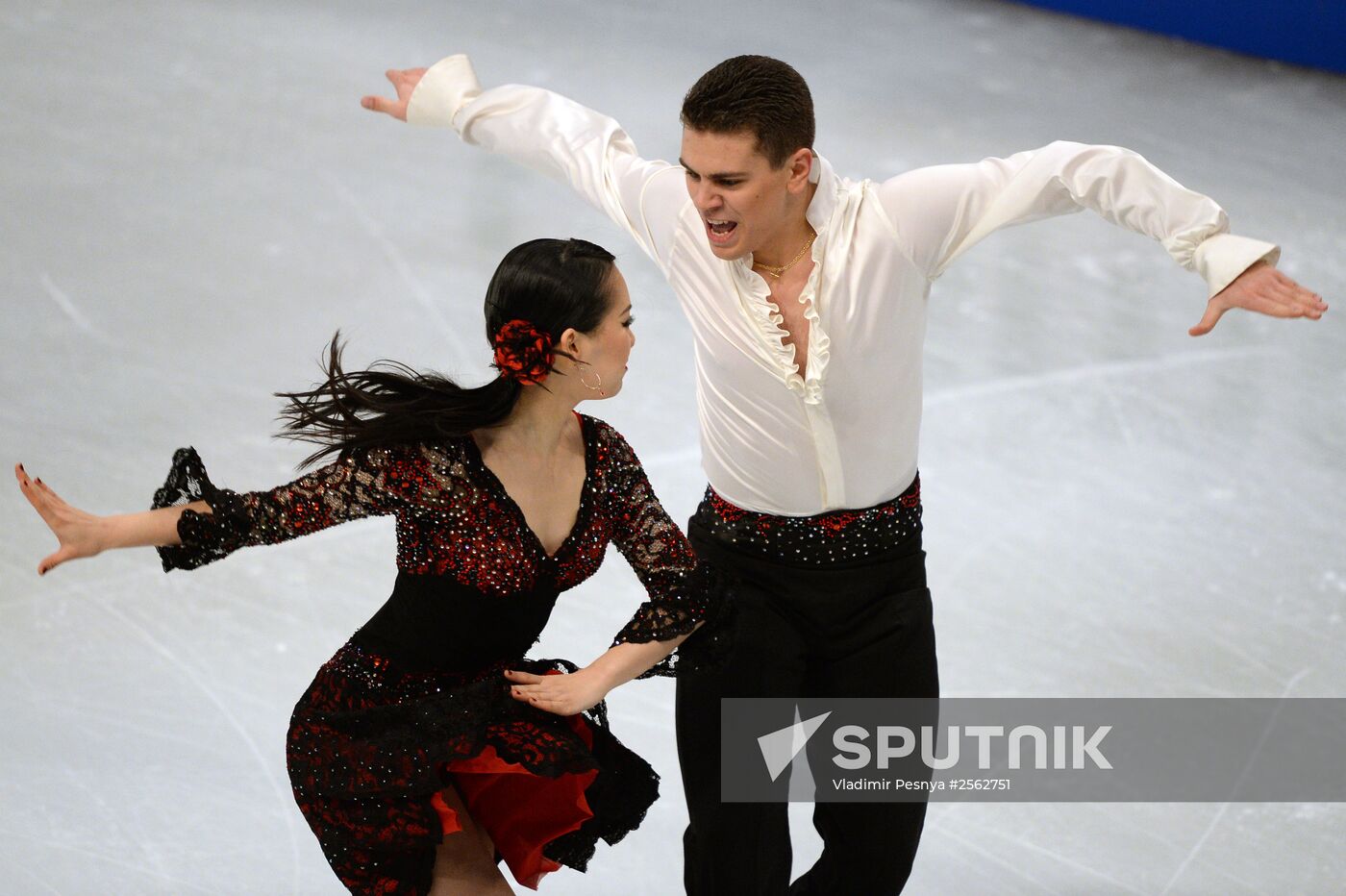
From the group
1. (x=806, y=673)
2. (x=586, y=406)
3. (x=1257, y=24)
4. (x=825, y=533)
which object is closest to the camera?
(x=825, y=533)

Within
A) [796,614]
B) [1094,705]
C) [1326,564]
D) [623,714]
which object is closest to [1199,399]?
[1326,564]

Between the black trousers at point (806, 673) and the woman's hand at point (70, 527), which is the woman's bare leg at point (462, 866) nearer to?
the black trousers at point (806, 673)

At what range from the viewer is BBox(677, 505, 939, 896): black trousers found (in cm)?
295

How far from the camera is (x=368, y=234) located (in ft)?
20.0

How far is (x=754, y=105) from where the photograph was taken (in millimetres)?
2674

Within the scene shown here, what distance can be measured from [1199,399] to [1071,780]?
6.55ft

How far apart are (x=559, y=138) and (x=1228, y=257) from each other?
1.23 meters

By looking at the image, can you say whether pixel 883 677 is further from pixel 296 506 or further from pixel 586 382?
pixel 296 506

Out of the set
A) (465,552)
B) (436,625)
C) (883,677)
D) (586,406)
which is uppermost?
(465,552)

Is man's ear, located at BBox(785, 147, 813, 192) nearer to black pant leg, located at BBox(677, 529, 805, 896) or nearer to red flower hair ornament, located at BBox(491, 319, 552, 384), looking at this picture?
red flower hair ornament, located at BBox(491, 319, 552, 384)

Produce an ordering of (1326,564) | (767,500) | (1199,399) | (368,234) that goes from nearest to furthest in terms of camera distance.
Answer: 1. (767,500)
2. (1326,564)
3. (1199,399)
4. (368,234)

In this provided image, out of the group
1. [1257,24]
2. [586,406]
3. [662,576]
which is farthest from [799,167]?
[1257,24]

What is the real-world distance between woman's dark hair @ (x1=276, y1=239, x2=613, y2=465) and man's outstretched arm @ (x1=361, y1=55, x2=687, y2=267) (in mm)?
430

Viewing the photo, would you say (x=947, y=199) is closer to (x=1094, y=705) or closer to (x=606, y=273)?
(x=606, y=273)
